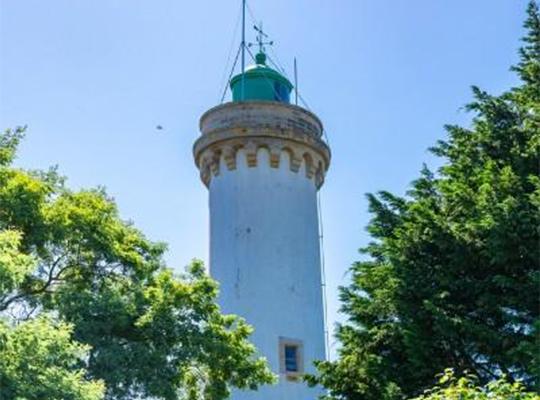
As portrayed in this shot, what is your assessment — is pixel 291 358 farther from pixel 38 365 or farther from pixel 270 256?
pixel 38 365

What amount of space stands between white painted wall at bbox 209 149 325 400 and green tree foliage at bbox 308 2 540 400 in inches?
247

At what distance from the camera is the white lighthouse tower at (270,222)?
71.3 feet

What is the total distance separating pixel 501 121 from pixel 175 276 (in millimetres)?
6750

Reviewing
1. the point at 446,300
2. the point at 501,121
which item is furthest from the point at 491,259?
the point at 501,121

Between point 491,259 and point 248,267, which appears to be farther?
point 248,267

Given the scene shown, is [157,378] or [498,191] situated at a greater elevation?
[498,191]

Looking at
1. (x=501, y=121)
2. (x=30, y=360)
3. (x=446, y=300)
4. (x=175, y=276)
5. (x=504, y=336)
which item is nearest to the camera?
(x=30, y=360)

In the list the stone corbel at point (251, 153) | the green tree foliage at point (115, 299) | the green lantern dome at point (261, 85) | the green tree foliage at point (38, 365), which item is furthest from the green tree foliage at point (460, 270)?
the green lantern dome at point (261, 85)

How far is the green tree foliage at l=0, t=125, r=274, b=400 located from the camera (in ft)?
45.1

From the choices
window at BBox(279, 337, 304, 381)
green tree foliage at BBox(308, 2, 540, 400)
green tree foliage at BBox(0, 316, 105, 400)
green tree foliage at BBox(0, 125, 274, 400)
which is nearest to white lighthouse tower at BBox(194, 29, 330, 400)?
window at BBox(279, 337, 304, 381)

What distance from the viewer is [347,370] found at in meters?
14.9

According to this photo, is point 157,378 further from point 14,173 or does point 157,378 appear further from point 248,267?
point 248,267

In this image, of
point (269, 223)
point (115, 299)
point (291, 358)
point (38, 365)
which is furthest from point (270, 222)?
point (38, 365)

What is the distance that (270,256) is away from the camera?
2245cm
